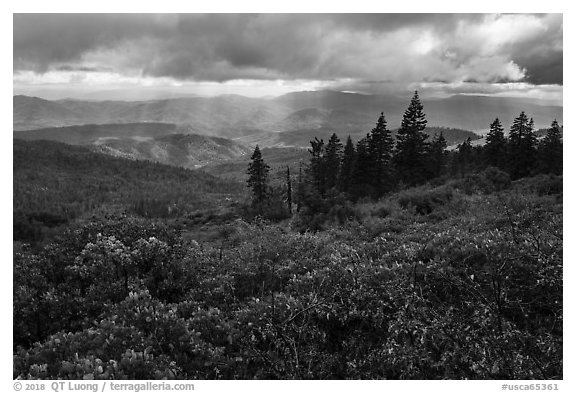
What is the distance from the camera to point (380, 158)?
126 feet

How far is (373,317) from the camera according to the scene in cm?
543

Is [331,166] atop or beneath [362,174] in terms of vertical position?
atop

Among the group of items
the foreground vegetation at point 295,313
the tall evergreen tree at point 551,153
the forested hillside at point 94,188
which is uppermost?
the tall evergreen tree at point 551,153

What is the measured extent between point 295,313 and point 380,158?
114 ft

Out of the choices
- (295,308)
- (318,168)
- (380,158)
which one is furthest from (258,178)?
(295,308)

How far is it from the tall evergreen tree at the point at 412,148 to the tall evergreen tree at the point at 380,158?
1815mm

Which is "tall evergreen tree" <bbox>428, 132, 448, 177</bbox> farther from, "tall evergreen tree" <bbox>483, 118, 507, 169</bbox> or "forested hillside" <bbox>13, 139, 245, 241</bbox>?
"forested hillside" <bbox>13, 139, 245, 241</bbox>

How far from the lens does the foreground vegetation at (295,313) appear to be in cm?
470

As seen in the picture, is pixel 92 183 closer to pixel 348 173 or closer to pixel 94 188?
pixel 94 188

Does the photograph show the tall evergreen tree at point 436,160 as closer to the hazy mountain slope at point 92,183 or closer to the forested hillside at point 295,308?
the forested hillside at point 295,308

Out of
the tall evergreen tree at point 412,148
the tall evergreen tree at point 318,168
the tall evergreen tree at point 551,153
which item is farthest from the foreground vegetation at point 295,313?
the tall evergreen tree at point 318,168

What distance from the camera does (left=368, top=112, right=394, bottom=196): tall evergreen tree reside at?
37.8m

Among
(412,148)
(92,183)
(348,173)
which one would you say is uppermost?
(412,148)
